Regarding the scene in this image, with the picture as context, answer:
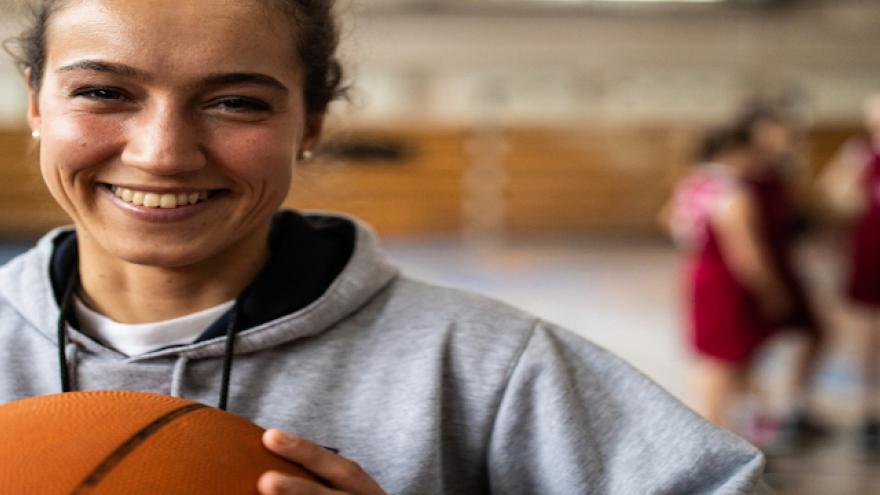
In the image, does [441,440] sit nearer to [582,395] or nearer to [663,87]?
[582,395]

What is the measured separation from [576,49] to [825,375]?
17.8ft

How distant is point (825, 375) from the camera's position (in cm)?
463

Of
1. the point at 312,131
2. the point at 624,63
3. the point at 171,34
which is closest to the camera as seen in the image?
the point at 171,34

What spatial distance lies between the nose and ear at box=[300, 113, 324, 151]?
0.68ft

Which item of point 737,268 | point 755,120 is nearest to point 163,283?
point 737,268

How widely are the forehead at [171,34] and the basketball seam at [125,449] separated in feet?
1.07

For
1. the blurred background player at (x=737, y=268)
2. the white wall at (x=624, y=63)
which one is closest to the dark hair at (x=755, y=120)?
the blurred background player at (x=737, y=268)

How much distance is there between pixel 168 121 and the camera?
39.0 inches

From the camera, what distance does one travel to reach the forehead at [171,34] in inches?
38.7

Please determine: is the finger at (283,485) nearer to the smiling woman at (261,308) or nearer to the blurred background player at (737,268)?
the smiling woman at (261,308)

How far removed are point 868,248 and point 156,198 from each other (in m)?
3.54

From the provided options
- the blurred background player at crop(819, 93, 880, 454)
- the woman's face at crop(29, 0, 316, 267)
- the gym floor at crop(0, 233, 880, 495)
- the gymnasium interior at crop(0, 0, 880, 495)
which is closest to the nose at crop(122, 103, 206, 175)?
the woman's face at crop(29, 0, 316, 267)

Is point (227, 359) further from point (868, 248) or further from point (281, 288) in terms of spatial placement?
point (868, 248)

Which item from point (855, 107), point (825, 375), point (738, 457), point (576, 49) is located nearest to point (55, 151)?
point (738, 457)
